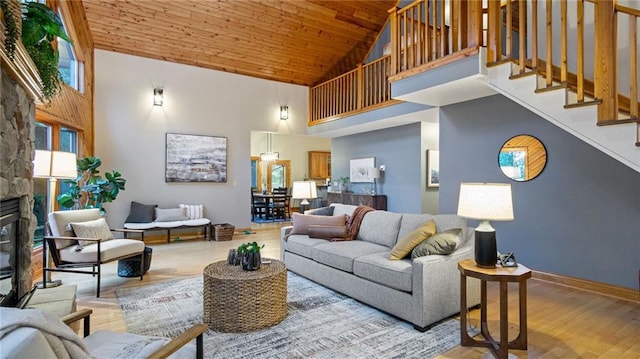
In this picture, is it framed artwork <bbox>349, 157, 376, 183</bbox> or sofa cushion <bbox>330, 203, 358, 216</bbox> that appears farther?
framed artwork <bbox>349, 157, 376, 183</bbox>

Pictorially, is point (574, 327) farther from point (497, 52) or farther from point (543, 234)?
point (497, 52)

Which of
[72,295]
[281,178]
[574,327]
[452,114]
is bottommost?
[574,327]

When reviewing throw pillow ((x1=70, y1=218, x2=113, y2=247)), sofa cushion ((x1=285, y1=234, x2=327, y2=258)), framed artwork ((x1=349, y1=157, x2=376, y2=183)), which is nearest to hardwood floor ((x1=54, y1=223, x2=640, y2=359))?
throw pillow ((x1=70, y1=218, x2=113, y2=247))

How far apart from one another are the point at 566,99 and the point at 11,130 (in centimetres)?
433

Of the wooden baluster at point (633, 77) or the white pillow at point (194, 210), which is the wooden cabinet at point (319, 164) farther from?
the wooden baluster at point (633, 77)

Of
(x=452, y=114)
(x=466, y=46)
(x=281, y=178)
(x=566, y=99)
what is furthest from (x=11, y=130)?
(x=281, y=178)

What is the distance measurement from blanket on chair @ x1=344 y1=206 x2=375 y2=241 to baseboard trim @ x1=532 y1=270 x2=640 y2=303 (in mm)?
2167

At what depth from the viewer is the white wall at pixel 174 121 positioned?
20.3ft

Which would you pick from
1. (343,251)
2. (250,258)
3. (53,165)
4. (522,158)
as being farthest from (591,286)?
(53,165)

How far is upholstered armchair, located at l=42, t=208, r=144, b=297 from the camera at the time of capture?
347cm

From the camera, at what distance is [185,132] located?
270 inches

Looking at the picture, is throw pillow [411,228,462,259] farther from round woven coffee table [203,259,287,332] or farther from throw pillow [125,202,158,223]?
throw pillow [125,202,158,223]

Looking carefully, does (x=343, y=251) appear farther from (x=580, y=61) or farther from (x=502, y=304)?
(x=580, y=61)

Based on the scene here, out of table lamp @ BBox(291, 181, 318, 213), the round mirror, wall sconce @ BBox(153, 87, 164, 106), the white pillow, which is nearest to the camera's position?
the round mirror
